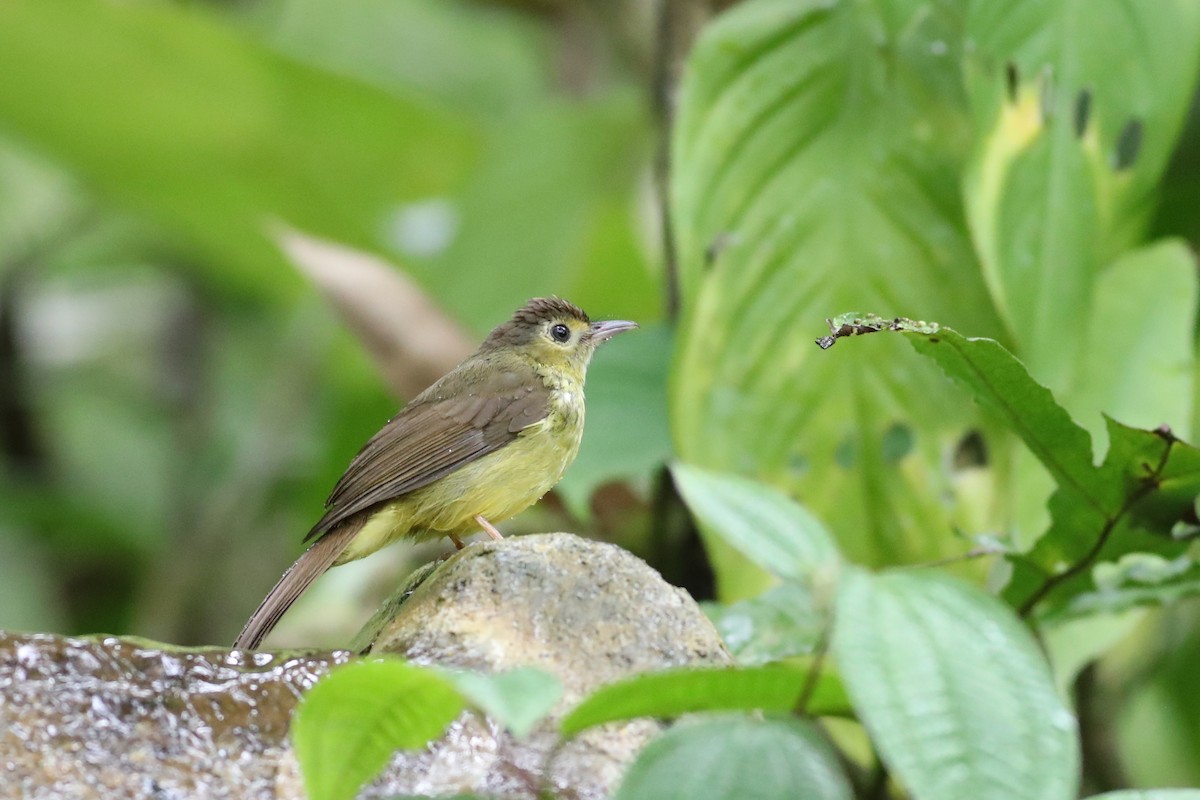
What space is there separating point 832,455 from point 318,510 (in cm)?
308

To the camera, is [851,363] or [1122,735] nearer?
[851,363]

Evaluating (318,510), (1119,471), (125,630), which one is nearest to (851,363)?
(1119,471)

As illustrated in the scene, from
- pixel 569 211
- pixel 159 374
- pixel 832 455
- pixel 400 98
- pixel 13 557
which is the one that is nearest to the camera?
pixel 832 455

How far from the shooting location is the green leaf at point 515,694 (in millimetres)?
1352

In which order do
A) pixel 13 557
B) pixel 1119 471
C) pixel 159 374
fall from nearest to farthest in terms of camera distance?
pixel 1119 471 < pixel 13 557 < pixel 159 374

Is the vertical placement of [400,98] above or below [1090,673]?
above

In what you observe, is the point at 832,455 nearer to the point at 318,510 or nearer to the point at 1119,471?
the point at 1119,471

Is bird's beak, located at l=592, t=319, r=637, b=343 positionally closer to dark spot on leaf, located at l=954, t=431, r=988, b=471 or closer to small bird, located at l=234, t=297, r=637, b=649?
small bird, located at l=234, t=297, r=637, b=649

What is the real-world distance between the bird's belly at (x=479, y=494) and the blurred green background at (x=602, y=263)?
361 millimetres

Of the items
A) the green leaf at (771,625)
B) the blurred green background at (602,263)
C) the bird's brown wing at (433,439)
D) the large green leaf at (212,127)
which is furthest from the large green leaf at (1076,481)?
the large green leaf at (212,127)

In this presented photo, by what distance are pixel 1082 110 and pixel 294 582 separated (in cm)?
213

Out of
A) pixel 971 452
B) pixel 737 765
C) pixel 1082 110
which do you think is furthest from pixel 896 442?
pixel 737 765

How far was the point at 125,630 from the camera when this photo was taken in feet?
25.7

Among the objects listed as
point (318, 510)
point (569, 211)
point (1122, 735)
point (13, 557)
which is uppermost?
Answer: point (569, 211)
